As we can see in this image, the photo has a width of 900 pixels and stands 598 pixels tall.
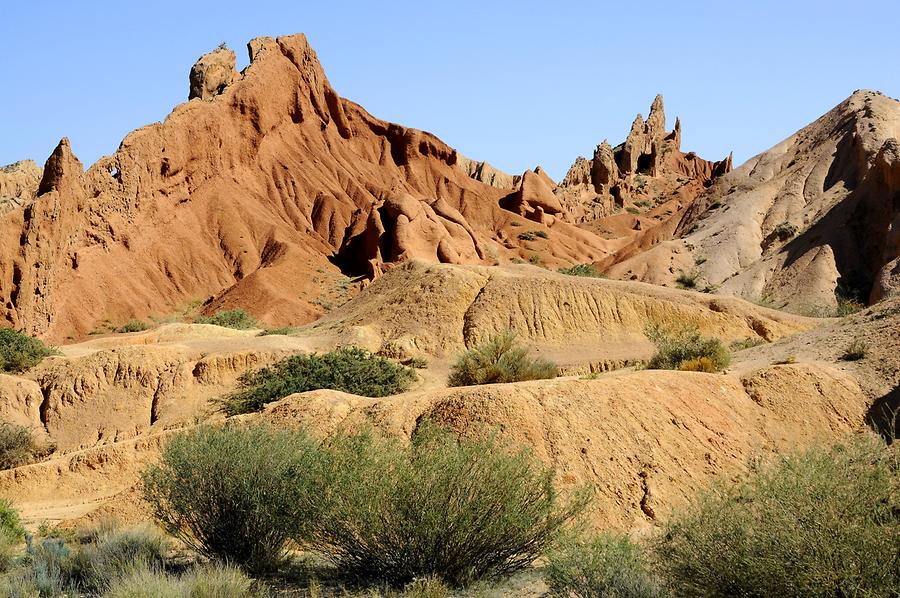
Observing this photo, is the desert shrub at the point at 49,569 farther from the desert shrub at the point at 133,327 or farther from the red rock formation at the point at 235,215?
the desert shrub at the point at 133,327

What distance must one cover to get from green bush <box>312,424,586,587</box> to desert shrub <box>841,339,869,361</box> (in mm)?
12972

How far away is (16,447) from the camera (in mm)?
24906

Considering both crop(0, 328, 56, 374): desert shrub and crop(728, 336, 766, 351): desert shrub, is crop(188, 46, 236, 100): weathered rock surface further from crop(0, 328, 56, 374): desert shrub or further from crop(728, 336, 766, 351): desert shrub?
crop(728, 336, 766, 351): desert shrub

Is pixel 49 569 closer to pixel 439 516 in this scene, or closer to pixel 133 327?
pixel 439 516

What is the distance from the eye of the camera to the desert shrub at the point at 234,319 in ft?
170

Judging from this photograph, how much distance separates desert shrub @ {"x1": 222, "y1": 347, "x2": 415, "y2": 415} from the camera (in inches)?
1013

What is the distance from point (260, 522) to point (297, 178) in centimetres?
6353

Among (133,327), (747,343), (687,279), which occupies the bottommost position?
(747,343)

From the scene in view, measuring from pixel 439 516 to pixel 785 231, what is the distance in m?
51.9

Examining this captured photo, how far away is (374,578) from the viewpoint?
11219mm

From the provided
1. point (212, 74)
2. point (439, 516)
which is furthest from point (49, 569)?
point (212, 74)

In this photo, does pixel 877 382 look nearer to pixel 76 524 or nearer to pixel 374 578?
pixel 374 578

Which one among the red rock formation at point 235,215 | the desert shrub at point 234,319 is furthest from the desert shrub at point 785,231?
the desert shrub at point 234,319

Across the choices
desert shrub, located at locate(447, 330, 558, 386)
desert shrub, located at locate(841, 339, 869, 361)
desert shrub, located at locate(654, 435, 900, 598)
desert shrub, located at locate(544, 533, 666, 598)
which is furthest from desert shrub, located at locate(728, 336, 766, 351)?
desert shrub, located at locate(654, 435, 900, 598)
